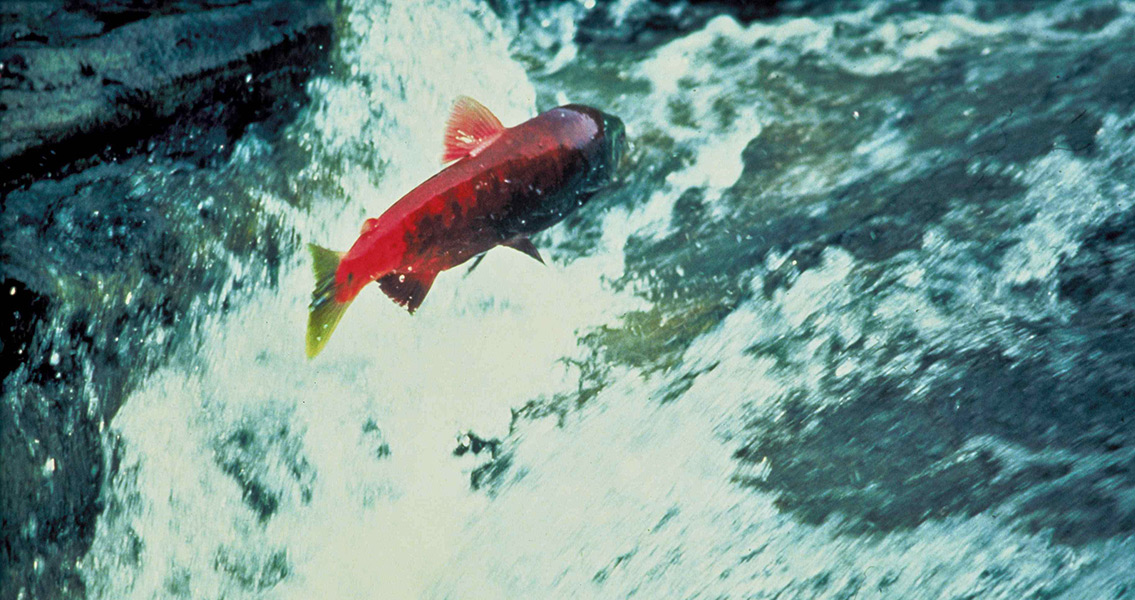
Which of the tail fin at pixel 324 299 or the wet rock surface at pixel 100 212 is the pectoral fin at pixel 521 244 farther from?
the wet rock surface at pixel 100 212

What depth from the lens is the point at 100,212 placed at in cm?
253

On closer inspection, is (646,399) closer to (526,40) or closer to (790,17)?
(526,40)

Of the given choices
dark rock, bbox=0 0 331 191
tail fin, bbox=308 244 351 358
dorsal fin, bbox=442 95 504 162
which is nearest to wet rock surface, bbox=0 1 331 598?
dark rock, bbox=0 0 331 191

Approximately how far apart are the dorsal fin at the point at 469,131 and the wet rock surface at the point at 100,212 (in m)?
0.76

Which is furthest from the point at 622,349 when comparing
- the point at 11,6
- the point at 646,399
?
the point at 11,6

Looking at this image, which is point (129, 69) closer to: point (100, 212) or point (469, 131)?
point (100, 212)

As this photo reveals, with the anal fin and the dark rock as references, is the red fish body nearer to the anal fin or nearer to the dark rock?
the anal fin

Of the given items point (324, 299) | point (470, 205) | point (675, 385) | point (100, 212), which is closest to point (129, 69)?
point (100, 212)

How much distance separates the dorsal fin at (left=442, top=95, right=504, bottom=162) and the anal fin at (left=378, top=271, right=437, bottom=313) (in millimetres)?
324

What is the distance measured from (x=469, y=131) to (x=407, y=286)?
43 centimetres

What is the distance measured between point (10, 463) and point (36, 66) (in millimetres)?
1186

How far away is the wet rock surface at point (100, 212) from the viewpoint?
235 cm

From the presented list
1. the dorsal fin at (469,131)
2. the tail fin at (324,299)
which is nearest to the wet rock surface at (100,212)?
the tail fin at (324,299)

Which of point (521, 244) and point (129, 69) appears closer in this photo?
point (521, 244)
